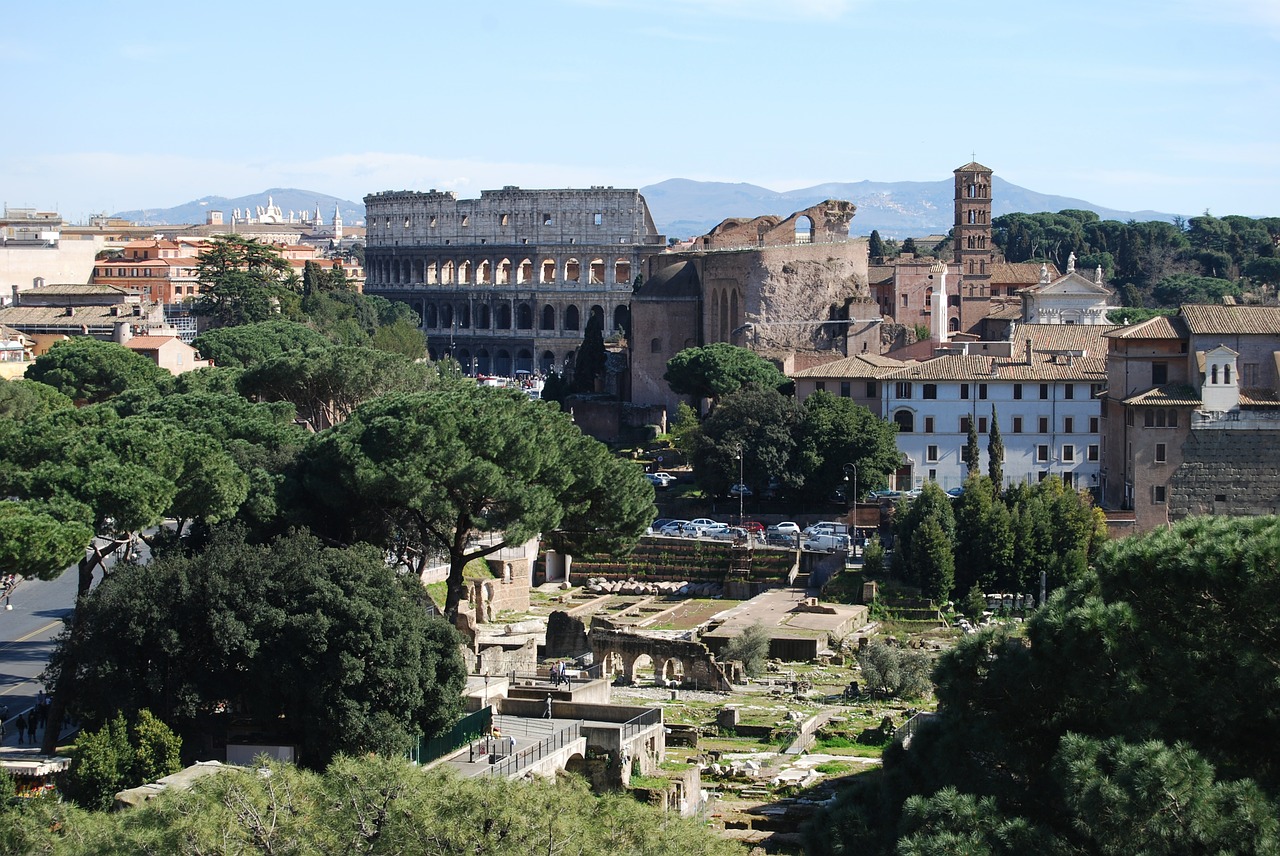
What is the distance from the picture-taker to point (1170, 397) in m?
49.7

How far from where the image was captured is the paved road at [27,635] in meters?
35.0

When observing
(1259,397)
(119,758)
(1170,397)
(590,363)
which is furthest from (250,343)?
(119,758)

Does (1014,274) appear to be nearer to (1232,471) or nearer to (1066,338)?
(1066,338)

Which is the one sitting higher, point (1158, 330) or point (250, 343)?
point (250, 343)

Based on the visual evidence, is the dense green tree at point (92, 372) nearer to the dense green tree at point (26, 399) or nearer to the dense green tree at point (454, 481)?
the dense green tree at point (26, 399)

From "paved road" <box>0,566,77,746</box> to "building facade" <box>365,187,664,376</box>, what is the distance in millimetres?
69710

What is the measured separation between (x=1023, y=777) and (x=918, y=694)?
17.2 metres

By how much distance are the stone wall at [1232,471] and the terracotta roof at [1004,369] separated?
7023mm

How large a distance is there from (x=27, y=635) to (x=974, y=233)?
67152 mm

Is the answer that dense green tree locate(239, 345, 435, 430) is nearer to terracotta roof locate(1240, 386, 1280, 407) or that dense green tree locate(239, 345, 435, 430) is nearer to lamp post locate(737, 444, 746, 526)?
lamp post locate(737, 444, 746, 526)

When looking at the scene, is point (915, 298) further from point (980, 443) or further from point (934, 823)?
point (934, 823)

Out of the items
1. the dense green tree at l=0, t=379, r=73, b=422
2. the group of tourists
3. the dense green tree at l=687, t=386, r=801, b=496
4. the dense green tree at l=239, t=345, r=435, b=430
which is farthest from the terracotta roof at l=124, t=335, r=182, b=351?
the group of tourists

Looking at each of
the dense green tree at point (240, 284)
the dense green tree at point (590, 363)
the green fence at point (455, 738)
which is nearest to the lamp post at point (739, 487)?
the dense green tree at point (590, 363)

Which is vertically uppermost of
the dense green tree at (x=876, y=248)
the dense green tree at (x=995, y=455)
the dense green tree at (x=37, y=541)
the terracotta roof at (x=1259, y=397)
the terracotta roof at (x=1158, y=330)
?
the dense green tree at (x=876, y=248)
